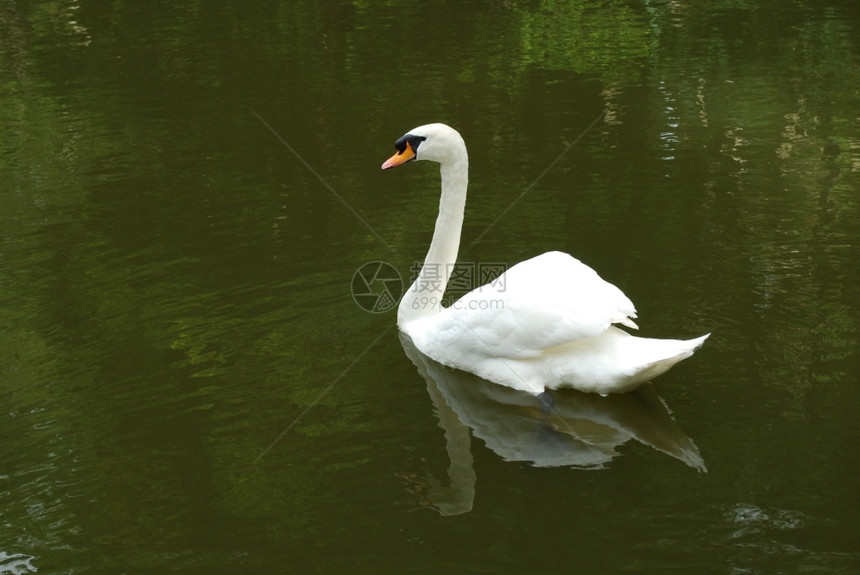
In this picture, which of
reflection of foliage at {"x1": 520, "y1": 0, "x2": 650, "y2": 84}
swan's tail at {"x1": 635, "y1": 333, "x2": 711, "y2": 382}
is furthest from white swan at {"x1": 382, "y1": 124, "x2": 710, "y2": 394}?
reflection of foliage at {"x1": 520, "y1": 0, "x2": 650, "y2": 84}

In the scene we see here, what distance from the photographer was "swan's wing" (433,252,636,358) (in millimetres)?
5910

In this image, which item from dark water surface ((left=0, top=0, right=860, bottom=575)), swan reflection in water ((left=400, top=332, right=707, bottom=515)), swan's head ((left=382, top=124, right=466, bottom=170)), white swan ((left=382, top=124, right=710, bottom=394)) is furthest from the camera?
swan's head ((left=382, top=124, right=466, bottom=170))

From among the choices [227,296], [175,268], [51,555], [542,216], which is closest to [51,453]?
[51,555]

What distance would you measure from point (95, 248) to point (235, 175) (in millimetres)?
2143

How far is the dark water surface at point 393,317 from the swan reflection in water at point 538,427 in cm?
2

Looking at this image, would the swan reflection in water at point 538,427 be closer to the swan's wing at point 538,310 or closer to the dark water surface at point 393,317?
the dark water surface at point 393,317

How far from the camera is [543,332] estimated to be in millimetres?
6039

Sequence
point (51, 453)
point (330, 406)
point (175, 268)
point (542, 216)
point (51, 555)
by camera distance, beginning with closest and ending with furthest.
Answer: point (51, 555), point (51, 453), point (330, 406), point (175, 268), point (542, 216)

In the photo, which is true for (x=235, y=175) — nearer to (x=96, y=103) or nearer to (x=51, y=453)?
(x=96, y=103)

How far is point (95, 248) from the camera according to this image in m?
8.85

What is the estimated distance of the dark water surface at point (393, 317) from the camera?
4980mm

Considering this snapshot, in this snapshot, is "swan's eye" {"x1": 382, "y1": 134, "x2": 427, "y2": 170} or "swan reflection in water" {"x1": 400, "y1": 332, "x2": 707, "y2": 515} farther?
"swan's eye" {"x1": 382, "y1": 134, "x2": 427, "y2": 170}

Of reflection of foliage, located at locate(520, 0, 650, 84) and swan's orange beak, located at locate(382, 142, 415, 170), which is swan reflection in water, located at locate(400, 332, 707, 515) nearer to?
swan's orange beak, located at locate(382, 142, 415, 170)

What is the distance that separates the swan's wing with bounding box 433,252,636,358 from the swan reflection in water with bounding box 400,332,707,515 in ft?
1.00
